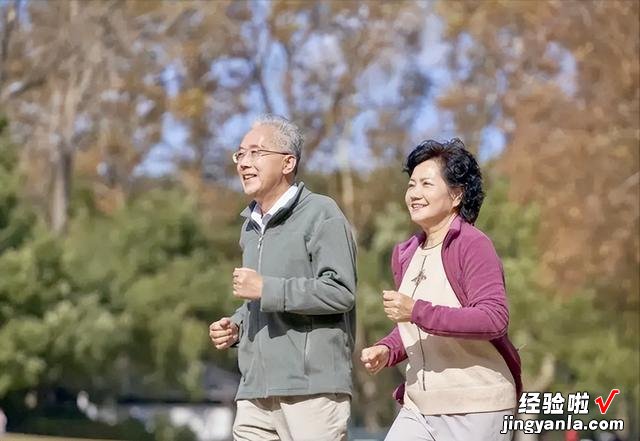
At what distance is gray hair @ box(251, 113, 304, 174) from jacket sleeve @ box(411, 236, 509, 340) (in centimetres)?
107

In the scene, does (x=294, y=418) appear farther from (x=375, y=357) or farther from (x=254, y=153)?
(x=254, y=153)

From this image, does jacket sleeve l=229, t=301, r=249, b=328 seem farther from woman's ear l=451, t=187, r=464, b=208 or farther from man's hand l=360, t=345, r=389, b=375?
woman's ear l=451, t=187, r=464, b=208

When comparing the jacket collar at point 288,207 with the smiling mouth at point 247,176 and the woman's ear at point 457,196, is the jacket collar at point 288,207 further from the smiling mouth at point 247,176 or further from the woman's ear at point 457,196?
the woman's ear at point 457,196

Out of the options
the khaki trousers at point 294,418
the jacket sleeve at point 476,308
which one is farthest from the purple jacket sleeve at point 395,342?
the jacket sleeve at point 476,308

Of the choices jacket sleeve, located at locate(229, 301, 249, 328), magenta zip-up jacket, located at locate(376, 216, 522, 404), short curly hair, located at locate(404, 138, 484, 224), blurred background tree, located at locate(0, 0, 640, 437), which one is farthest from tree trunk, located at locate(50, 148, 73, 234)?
magenta zip-up jacket, located at locate(376, 216, 522, 404)

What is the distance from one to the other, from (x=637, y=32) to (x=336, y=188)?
13065 mm

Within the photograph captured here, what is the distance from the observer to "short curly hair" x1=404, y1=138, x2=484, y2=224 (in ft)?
15.2

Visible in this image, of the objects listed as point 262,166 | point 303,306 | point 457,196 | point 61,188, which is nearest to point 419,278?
point 457,196

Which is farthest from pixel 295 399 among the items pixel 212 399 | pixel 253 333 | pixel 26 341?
pixel 212 399

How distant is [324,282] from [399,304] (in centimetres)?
61

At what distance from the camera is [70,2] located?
2834cm

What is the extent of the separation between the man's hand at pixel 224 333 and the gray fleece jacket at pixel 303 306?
95 millimetres

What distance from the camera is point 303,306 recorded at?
4762mm

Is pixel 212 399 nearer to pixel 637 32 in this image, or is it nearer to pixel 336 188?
pixel 336 188
